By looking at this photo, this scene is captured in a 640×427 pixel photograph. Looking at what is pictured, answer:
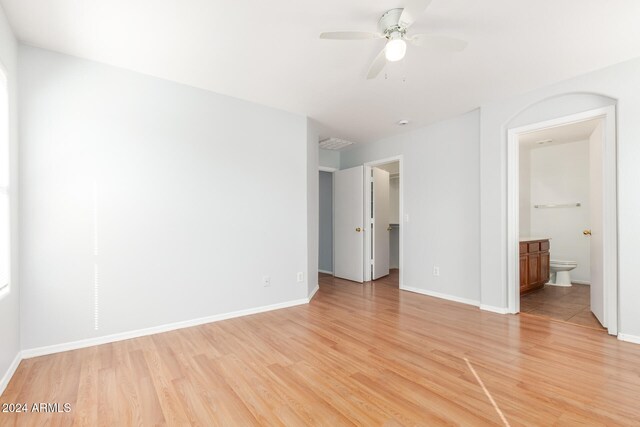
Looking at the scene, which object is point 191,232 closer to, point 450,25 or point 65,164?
point 65,164

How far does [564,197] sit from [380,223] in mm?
3263

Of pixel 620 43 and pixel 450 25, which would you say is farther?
pixel 620 43

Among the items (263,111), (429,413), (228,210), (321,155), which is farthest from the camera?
(321,155)

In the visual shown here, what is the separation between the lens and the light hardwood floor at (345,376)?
5.79 ft

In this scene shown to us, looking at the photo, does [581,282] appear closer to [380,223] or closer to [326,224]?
[380,223]

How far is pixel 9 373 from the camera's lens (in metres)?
2.15

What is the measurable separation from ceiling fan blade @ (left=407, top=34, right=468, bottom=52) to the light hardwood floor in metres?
2.33

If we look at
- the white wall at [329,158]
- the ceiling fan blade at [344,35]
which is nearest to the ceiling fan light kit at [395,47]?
the ceiling fan blade at [344,35]

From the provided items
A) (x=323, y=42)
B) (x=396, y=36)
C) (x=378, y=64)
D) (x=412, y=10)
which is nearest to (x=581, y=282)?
(x=378, y=64)

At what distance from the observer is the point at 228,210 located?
355cm

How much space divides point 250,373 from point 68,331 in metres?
1.70

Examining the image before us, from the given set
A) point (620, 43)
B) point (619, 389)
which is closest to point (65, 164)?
point (619, 389)

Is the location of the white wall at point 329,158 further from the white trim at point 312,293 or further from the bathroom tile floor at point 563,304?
the bathroom tile floor at point 563,304

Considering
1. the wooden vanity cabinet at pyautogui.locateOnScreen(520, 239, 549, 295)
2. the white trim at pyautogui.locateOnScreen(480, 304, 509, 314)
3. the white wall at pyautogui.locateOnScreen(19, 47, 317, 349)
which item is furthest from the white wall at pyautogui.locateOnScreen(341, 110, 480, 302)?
the white wall at pyautogui.locateOnScreen(19, 47, 317, 349)
